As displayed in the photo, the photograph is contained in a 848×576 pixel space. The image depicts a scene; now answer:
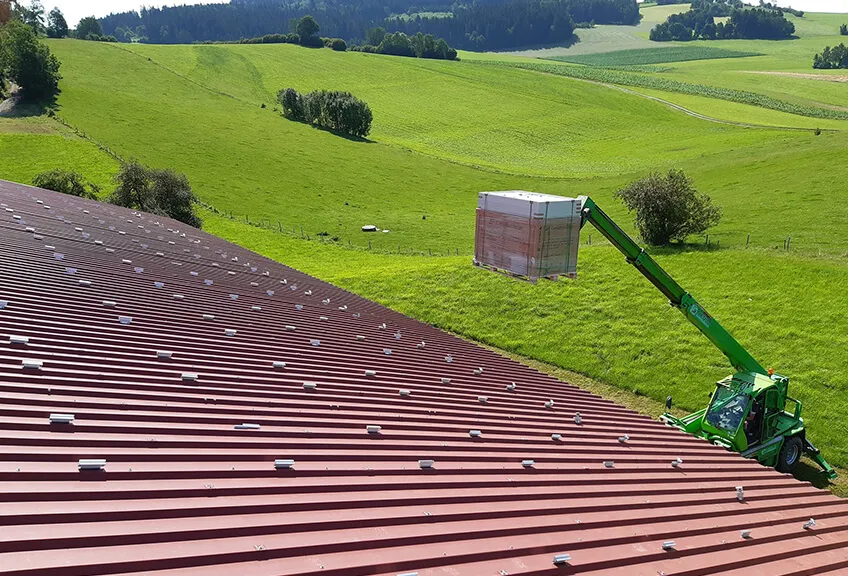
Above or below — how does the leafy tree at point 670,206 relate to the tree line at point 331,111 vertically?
below

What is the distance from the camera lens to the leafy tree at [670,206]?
126 ft

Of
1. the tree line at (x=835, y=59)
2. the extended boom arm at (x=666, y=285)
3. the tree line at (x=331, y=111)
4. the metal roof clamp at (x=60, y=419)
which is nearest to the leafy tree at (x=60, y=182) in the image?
the extended boom arm at (x=666, y=285)

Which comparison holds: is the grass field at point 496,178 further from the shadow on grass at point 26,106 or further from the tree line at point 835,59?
the tree line at point 835,59

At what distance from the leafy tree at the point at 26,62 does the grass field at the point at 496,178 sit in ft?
10.1

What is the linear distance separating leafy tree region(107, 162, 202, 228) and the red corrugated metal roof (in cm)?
3129

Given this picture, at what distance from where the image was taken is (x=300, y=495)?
737 centimetres

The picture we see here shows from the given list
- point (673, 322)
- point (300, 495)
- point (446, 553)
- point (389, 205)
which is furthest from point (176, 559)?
point (389, 205)

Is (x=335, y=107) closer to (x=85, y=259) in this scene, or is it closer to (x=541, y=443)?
(x=85, y=259)

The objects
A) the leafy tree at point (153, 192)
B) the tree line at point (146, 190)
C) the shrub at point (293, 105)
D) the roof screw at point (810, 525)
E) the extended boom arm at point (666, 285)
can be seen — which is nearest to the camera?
the roof screw at point (810, 525)

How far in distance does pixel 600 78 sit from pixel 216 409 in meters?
150

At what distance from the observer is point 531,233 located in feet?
46.5

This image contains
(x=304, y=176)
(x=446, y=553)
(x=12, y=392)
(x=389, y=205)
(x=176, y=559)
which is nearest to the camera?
(x=176, y=559)

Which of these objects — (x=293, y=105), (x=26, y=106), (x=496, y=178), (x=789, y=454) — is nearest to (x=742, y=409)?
(x=789, y=454)

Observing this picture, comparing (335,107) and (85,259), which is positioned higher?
(335,107)
